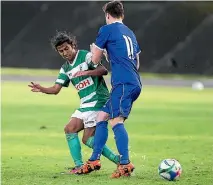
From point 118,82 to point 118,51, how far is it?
1.17ft

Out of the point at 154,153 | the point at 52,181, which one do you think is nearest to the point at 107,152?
the point at 52,181

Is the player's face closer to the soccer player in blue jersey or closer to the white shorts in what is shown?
the soccer player in blue jersey

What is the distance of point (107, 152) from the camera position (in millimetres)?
9117

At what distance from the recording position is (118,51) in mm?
8742

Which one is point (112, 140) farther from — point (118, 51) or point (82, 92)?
point (118, 51)

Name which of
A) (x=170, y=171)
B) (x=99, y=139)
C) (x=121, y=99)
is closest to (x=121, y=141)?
(x=99, y=139)

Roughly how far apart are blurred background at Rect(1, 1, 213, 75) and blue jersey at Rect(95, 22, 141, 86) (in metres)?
29.5

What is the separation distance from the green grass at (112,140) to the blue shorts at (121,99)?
0.73 meters

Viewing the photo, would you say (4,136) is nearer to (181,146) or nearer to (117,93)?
(181,146)

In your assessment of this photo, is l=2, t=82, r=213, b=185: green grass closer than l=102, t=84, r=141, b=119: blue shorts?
No


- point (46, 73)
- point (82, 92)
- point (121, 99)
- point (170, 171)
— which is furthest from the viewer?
point (46, 73)

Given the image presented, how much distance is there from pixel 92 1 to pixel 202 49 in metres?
6.60

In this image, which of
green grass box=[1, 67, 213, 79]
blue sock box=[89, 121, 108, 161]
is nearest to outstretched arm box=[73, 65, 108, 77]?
blue sock box=[89, 121, 108, 161]

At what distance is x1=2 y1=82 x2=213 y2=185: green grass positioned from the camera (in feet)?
28.9
